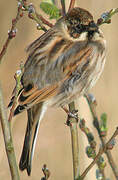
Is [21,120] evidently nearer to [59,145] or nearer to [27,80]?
[59,145]

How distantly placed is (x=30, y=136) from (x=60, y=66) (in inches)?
17.6

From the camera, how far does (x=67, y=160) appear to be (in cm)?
397

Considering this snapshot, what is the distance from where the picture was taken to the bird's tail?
2.21 meters

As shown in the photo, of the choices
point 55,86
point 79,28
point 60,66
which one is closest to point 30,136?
point 55,86

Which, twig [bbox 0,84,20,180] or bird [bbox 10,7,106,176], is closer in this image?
twig [bbox 0,84,20,180]

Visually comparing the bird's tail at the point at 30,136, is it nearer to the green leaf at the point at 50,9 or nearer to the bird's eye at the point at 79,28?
the bird's eye at the point at 79,28

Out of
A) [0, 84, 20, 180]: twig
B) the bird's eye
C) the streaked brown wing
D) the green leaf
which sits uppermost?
the bird's eye

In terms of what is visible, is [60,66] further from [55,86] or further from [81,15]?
[81,15]

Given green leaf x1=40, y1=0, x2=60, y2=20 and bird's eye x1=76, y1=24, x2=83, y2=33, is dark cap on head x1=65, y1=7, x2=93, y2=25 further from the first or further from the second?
green leaf x1=40, y1=0, x2=60, y2=20

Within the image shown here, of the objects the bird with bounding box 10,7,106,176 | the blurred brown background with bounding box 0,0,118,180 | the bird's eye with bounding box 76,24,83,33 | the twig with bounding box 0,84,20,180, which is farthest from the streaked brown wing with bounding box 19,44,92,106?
the blurred brown background with bounding box 0,0,118,180

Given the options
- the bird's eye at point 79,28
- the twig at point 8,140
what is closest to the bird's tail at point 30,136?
the bird's eye at point 79,28

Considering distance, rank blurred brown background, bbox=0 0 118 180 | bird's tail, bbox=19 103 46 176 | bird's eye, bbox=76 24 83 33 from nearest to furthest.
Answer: bird's tail, bbox=19 103 46 176, bird's eye, bbox=76 24 83 33, blurred brown background, bbox=0 0 118 180

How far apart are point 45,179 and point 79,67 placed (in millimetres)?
985

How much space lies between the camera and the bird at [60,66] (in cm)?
235
